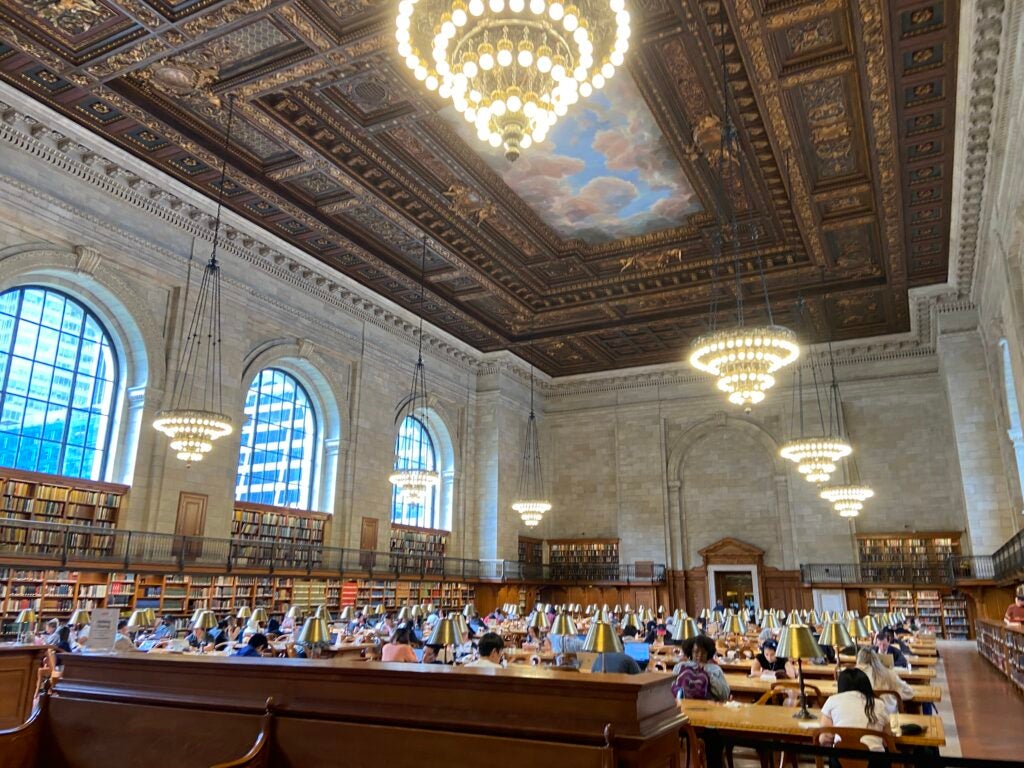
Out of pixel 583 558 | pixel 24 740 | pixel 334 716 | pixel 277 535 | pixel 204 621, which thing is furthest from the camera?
pixel 583 558

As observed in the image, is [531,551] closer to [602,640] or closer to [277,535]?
[277,535]

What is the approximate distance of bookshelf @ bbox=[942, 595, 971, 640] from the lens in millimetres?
17406

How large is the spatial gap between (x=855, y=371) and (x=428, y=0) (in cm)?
1754

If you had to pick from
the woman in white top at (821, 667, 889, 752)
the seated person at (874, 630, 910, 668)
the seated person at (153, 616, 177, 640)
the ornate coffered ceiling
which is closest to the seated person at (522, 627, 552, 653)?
the seated person at (874, 630, 910, 668)

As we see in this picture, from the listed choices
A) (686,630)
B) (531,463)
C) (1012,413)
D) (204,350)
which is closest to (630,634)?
(686,630)

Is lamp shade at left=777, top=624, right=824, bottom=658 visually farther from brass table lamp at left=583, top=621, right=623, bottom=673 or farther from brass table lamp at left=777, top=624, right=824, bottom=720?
brass table lamp at left=583, top=621, right=623, bottom=673

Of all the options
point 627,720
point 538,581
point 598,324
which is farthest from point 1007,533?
point 627,720

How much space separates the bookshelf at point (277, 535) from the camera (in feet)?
44.1

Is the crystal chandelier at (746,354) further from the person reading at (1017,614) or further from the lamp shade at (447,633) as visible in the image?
the lamp shade at (447,633)

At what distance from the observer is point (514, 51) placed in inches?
208

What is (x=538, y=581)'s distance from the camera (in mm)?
20688

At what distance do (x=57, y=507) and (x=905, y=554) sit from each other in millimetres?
18151

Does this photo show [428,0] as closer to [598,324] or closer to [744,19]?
[744,19]

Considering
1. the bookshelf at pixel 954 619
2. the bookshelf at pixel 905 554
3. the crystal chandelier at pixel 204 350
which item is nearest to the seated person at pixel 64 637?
the crystal chandelier at pixel 204 350
